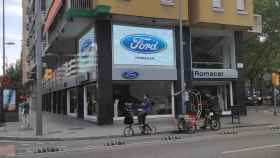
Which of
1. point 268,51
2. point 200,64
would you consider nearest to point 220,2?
point 200,64

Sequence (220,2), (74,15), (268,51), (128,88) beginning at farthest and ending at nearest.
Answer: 1. (268,51)
2. (220,2)
3. (128,88)
4. (74,15)

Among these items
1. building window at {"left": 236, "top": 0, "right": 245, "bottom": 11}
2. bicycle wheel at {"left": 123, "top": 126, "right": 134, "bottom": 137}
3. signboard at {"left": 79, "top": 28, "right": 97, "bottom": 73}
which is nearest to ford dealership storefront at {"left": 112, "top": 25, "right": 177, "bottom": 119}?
signboard at {"left": 79, "top": 28, "right": 97, "bottom": 73}

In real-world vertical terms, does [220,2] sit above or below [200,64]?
above

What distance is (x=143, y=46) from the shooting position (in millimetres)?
28844

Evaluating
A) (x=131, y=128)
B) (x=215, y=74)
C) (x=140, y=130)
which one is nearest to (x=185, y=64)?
(x=215, y=74)

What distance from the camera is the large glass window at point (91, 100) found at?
29.5 metres

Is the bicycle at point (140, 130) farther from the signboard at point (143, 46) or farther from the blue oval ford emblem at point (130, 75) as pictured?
the signboard at point (143, 46)

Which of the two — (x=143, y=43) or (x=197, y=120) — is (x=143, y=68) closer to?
(x=143, y=43)

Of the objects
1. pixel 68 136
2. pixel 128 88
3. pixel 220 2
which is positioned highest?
pixel 220 2

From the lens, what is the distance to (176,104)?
98.5 feet

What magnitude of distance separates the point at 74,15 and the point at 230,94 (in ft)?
42.2

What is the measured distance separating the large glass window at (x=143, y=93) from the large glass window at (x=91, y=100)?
5.97 ft

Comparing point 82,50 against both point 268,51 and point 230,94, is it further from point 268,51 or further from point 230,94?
point 268,51

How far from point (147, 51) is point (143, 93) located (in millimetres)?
2617
